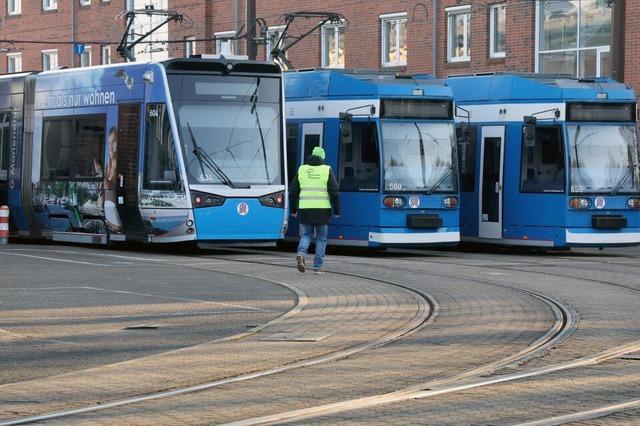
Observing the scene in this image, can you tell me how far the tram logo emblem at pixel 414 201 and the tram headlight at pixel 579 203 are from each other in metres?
2.47

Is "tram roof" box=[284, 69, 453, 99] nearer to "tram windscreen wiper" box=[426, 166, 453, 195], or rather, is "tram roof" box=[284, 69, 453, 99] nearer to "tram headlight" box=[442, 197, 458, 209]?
"tram windscreen wiper" box=[426, 166, 453, 195]

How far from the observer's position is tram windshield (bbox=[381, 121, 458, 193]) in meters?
25.7

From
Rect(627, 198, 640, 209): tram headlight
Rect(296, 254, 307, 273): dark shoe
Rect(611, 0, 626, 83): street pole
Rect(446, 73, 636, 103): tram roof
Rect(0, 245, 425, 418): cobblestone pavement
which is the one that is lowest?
Rect(0, 245, 425, 418): cobblestone pavement

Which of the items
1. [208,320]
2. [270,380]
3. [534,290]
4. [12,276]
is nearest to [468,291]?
[534,290]

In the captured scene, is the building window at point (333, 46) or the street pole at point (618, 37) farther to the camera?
the building window at point (333, 46)

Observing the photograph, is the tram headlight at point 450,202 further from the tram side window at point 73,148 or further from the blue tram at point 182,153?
the tram side window at point 73,148

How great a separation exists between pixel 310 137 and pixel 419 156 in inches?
82.7

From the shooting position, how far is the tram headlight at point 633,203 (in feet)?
86.6

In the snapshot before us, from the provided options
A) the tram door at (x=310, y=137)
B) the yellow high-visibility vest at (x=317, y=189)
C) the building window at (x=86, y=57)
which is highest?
the building window at (x=86, y=57)

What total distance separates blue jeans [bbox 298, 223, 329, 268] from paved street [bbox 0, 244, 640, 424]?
32 centimetres

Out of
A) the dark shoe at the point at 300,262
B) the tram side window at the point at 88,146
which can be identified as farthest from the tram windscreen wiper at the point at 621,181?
the tram side window at the point at 88,146

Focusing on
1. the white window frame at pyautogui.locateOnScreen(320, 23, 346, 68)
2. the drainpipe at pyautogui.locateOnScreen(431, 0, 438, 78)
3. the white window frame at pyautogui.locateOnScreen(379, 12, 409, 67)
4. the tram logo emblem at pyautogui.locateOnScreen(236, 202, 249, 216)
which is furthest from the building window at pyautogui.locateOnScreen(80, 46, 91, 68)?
the tram logo emblem at pyautogui.locateOnScreen(236, 202, 249, 216)

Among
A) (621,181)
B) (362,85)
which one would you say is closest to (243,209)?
(362,85)

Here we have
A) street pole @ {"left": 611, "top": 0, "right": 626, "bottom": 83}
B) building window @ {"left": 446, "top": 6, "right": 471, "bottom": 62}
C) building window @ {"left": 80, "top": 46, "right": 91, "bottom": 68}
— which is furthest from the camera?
building window @ {"left": 80, "top": 46, "right": 91, "bottom": 68}
